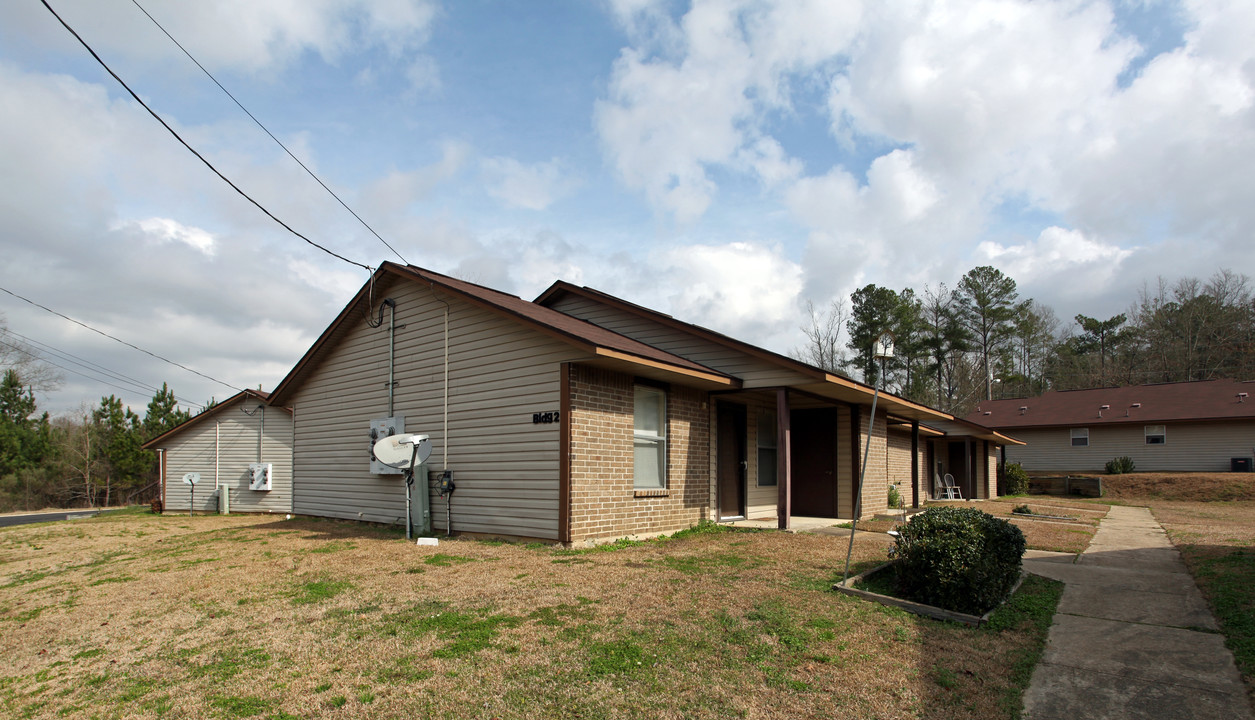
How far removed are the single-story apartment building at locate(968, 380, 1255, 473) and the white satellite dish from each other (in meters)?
29.4

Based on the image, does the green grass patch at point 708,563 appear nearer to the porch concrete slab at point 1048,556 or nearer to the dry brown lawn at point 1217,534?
the porch concrete slab at point 1048,556

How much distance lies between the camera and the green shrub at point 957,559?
575 centimetres

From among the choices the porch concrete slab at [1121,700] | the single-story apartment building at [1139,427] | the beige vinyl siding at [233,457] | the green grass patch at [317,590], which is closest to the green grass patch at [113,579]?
the green grass patch at [317,590]

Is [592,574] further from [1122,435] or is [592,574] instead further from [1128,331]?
[1128,331]

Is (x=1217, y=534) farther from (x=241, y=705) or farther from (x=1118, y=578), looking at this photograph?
(x=241, y=705)

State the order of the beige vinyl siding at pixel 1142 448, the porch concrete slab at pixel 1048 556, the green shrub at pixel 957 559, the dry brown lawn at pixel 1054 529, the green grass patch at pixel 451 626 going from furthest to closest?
the beige vinyl siding at pixel 1142 448, the dry brown lawn at pixel 1054 529, the porch concrete slab at pixel 1048 556, the green shrub at pixel 957 559, the green grass patch at pixel 451 626

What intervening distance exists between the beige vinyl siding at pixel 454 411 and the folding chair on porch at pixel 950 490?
1775 cm

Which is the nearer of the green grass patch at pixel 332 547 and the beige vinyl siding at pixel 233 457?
the green grass patch at pixel 332 547

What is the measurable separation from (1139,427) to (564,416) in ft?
103

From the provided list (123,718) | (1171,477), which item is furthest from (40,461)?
(1171,477)

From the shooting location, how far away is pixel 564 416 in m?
9.14

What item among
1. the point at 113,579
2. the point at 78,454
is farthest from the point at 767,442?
the point at 78,454

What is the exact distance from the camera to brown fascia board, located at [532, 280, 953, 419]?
35.3 ft

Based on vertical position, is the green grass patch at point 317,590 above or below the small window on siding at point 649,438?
below
